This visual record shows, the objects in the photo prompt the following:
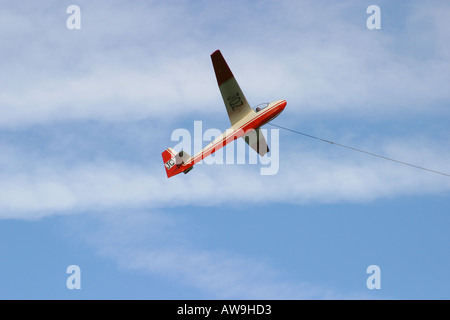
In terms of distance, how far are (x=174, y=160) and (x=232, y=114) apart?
7.00 metres

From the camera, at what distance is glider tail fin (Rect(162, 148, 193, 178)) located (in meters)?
56.5

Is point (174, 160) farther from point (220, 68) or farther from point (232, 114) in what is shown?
point (220, 68)

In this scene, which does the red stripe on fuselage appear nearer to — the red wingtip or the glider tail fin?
the glider tail fin

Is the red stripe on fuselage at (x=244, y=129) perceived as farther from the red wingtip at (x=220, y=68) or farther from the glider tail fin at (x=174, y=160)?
the red wingtip at (x=220, y=68)

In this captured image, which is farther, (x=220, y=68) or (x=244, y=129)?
(x=220, y=68)

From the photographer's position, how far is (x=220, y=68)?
5597 cm

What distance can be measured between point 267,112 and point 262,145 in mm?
7131

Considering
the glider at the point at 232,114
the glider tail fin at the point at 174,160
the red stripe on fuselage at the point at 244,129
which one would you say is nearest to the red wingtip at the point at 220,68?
the glider at the point at 232,114

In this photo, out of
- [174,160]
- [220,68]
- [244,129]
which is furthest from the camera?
[174,160]

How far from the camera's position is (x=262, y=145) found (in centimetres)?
6162

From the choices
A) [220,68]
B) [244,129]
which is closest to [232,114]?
[244,129]

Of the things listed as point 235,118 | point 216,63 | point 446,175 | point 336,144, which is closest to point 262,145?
point 235,118

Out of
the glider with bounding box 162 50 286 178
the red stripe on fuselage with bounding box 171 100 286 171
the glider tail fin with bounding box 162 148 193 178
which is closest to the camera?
the red stripe on fuselage with bounding box 171 100 286 171

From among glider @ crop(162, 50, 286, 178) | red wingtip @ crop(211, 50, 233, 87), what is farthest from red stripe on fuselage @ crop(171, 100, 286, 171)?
red wingtip @ crop(211, 50, 233, 87)
